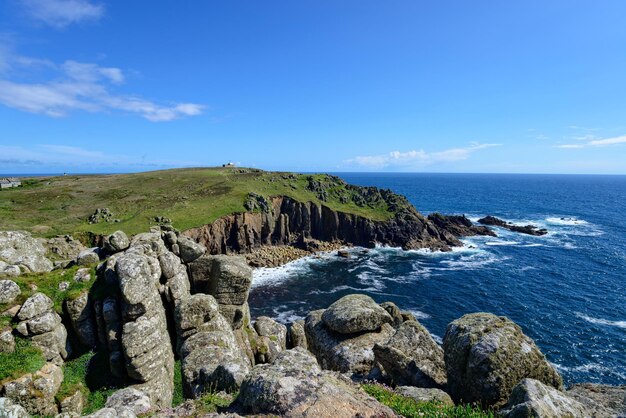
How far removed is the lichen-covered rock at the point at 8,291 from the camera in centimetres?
2395

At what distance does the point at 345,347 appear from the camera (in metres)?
23.2

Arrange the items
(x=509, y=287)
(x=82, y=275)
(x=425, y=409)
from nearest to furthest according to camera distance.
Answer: (x=425, y=409), (x=82, y=275), (x=509, y=287)

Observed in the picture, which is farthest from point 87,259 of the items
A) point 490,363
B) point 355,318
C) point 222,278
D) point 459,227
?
point 459,227

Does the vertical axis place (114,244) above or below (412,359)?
above

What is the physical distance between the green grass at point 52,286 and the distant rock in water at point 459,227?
115638mm

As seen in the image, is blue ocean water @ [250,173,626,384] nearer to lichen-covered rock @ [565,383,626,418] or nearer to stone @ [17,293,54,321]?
lichen-covered rock @ [565,383,626,418]

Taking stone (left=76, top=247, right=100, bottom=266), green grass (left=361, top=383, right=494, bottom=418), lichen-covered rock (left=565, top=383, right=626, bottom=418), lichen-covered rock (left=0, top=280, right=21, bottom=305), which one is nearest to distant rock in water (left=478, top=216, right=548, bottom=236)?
lichen-covered rock (left=565, top=383, right=626, bottom=418)

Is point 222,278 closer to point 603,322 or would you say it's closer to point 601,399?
point 601,399

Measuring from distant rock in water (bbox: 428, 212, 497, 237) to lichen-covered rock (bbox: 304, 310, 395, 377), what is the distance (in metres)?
106

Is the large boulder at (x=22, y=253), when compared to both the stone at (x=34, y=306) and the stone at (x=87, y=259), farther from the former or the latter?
the stone at (x=34, y=306)

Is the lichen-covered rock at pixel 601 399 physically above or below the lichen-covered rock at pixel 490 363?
below

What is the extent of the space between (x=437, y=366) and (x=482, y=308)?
51.0 metres

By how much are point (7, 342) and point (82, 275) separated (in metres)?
6.78

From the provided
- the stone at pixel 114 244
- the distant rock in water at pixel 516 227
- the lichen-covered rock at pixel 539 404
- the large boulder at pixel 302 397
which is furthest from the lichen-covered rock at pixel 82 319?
the distant rock in water at pixel 516 227
